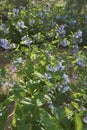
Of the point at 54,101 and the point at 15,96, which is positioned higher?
the point at 15,96

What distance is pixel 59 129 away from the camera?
336cm

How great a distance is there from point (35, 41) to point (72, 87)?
1.89 meters

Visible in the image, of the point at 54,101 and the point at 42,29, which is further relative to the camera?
the point at 42,29

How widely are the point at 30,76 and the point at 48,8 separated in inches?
108

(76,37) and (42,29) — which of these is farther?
(42,29)

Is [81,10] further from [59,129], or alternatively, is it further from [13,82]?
[59,129]

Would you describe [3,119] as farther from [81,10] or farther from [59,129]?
[81,10]

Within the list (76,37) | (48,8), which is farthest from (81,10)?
(76,37)

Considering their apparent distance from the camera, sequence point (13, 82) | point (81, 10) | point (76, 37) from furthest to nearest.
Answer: point (81, 10) → point (76, 37) → point (13, 82)

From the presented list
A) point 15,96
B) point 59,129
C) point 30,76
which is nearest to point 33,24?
point 30,76

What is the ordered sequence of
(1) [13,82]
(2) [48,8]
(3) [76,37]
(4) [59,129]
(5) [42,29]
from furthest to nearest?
(2) [48,8] → (5) [42,29] → (3) [76,37] → (1) [13,82] → (4) [59,129]

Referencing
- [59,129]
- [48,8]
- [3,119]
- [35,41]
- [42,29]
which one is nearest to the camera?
[59,129]

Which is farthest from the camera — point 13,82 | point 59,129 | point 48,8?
point 48,8

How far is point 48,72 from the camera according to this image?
4355mm
